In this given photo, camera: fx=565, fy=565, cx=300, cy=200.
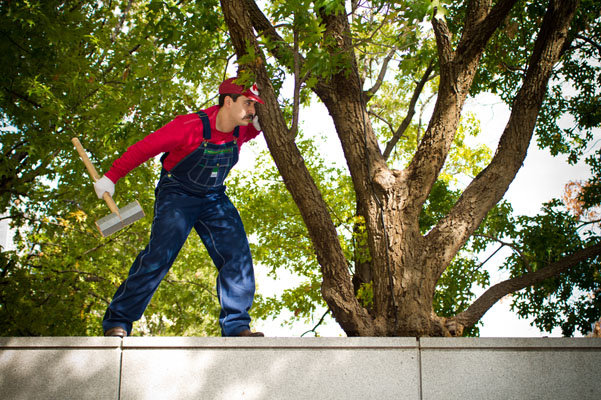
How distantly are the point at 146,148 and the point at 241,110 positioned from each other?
2.69ft

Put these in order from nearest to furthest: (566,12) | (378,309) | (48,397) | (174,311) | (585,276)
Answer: (48,397) → (378,309) → (566,12) → (585,276) → (174,311)

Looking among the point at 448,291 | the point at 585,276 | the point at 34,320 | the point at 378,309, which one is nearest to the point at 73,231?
the point at 34,320

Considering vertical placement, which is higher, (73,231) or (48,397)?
(73,231)

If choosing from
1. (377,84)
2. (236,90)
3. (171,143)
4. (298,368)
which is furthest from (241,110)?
(377,84)

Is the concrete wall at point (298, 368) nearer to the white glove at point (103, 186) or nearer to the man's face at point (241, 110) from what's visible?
the white glove at point (103, 186)

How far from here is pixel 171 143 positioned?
4.26 meters

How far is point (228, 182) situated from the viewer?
42.4ft

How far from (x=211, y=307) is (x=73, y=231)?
4.33 m

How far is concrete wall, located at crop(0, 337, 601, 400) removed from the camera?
358 centimetres

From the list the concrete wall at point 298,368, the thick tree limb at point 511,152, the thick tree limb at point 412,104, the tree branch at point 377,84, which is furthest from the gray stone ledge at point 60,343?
the thick tree limb at point 412,104

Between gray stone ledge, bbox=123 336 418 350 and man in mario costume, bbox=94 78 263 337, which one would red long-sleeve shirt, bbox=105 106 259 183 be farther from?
gray stone ledge, bbox=123 336 418 350

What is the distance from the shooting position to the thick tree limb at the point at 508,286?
213 inches

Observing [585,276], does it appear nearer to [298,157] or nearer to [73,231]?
[298,157]

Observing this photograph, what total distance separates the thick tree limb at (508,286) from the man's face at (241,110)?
2.69m
